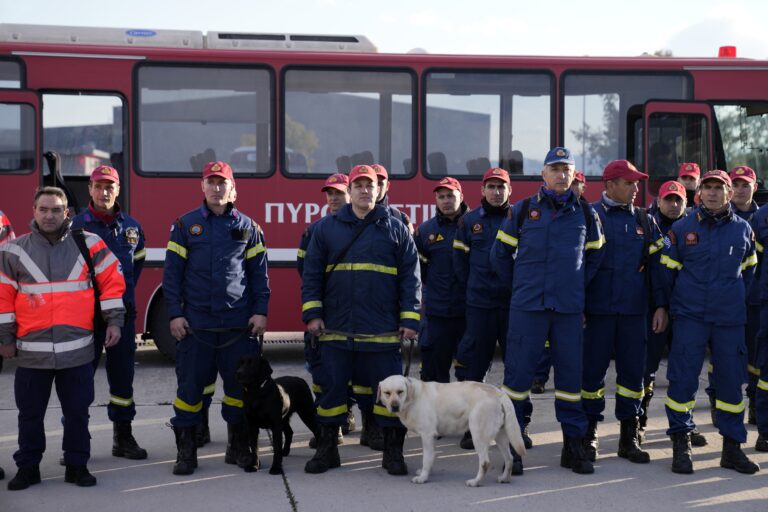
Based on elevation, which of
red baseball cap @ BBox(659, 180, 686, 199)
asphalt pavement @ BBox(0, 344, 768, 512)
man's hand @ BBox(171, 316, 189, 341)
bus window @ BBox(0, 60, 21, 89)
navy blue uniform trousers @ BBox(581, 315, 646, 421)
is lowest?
asphalt pavement @ BBox(0, 344, 768, 512)

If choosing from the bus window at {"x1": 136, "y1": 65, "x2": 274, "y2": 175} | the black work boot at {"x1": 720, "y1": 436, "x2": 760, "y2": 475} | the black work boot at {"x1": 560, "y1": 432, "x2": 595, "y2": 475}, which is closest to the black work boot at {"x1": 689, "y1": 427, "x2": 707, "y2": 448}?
the black work boot at {"x1": 720, "y1": 436, "x2": 760, "y2": 475}

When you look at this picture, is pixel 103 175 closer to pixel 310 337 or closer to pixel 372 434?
pixel 310 337

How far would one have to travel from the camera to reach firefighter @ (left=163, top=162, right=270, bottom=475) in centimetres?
616

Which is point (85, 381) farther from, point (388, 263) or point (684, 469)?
point (684, 469)

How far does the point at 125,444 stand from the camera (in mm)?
6480

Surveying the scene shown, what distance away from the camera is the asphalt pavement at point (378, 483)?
5426 millimetres

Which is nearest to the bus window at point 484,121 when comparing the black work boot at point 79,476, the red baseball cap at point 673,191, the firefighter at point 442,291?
the firefighter at point 442,291

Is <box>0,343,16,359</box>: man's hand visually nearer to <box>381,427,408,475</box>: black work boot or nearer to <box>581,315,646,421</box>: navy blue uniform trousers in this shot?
<box>381,427,408,475</box>: black work boot

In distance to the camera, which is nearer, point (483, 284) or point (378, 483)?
point (378, 483)

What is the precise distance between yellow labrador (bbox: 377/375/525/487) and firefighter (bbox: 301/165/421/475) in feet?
0.89

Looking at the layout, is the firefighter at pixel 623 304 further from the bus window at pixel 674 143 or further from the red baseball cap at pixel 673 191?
the bus window at pixel 674 143

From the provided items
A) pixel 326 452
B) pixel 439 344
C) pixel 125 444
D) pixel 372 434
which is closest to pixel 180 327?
pixel 125 444

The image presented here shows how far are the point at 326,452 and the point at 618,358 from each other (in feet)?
6.77

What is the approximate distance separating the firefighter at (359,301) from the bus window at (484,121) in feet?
15.1
